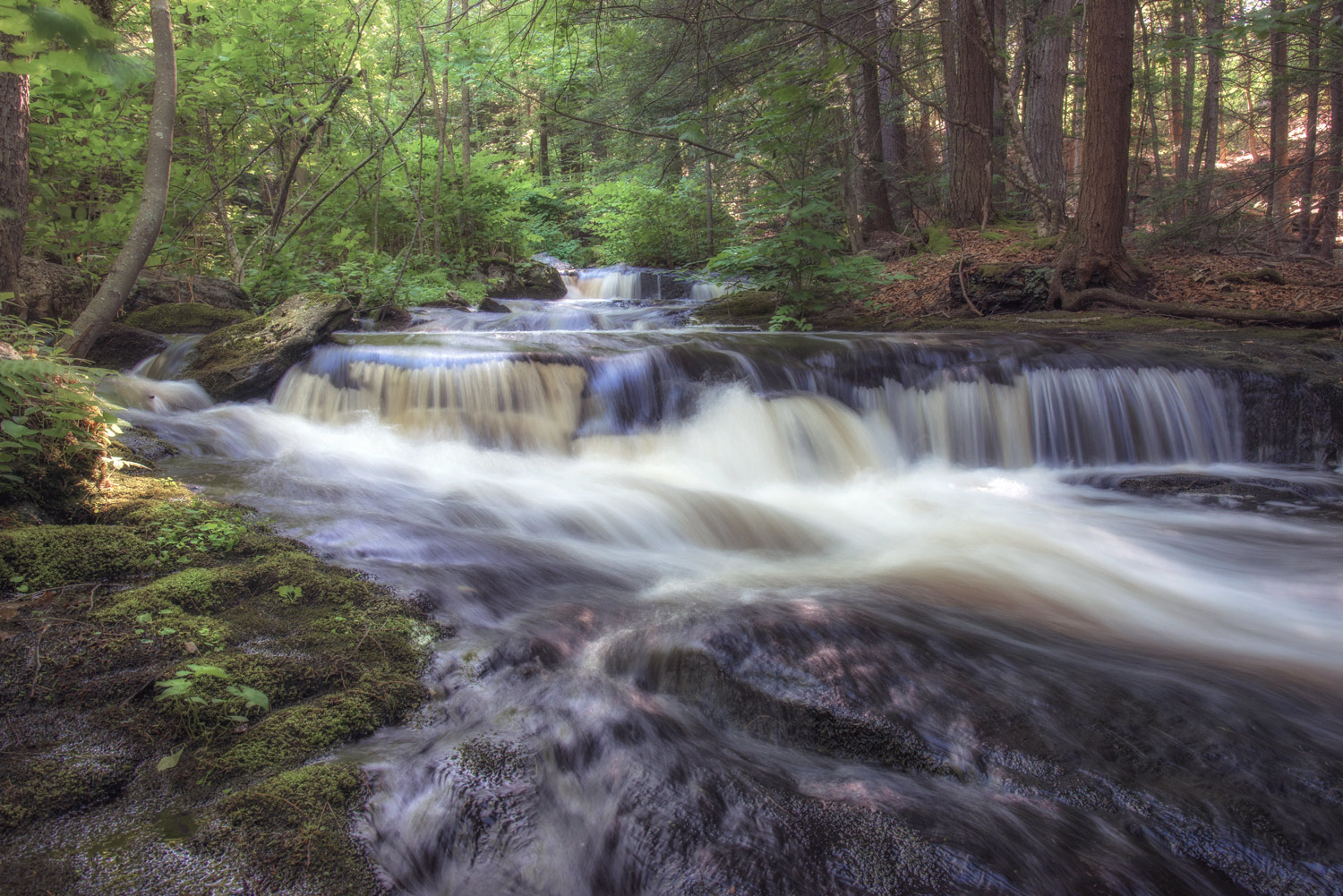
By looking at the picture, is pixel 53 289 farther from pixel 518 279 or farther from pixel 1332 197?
pixel 1332 197

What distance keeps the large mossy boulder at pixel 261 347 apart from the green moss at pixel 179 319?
1.17 metres

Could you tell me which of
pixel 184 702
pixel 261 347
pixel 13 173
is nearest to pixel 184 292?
pixel 261 347

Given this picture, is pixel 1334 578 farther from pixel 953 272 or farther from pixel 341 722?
pixel 953 272

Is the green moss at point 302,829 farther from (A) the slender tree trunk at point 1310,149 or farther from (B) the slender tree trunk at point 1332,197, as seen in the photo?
(B) the slender tree trunk at point 1332,197

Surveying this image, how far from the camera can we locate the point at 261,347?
23.9 ft

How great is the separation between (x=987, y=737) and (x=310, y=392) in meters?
6.72

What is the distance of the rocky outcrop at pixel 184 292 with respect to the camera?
29.5 ft

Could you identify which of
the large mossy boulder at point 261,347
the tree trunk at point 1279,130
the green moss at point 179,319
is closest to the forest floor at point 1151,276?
the tree trunk at point 1279,130

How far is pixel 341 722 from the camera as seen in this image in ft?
6.35

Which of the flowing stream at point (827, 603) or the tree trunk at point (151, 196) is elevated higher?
the tree trunk at point (151, 196)

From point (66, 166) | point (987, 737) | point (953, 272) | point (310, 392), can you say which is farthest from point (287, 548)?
point (953, 272)

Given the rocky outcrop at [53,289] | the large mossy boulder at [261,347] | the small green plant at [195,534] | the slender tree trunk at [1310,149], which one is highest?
the slender tree trunk at [1310,149]

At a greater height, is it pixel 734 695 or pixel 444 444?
pixel 444 444

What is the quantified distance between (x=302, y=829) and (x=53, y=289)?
→ 887cm
